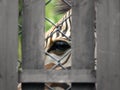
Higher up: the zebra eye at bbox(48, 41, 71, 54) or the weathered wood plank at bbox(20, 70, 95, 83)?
the zebra eye at bbox(48, 41, 71, 54)

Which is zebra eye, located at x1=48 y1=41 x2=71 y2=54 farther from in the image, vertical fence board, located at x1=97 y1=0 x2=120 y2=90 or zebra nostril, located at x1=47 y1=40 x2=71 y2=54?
vertical fence board, located at x1=97 y1=0 x2=120 y2=90

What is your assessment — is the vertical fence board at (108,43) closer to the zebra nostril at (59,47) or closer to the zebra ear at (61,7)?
the zebra nostril at (59,47)

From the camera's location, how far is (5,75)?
2.68 m

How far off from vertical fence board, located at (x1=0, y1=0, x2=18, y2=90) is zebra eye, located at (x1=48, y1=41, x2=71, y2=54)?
0.68 meters

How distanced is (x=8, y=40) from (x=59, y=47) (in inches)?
29.9

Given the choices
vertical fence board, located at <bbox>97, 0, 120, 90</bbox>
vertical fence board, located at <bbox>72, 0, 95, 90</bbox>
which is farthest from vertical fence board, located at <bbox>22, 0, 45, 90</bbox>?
vertical fence board, located at <bbox>97, 0, 120, 90</bbox>

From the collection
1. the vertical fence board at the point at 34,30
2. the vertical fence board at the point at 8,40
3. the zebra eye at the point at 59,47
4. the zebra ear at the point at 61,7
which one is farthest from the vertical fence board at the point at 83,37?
the zebra ear at the point at 61,7

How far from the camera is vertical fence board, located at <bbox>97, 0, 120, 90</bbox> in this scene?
2.70 meters

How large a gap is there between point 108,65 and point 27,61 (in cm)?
44

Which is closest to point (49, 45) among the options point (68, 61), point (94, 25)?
point (68, 61)

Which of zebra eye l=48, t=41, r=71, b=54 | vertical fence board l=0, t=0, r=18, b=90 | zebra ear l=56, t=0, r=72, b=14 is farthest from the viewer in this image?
zebra ear l=56, t=0, r=72, b=14

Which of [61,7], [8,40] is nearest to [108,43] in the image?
[8,40]

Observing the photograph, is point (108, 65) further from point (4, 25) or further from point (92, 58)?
point (4, 25)

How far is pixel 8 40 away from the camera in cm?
268
